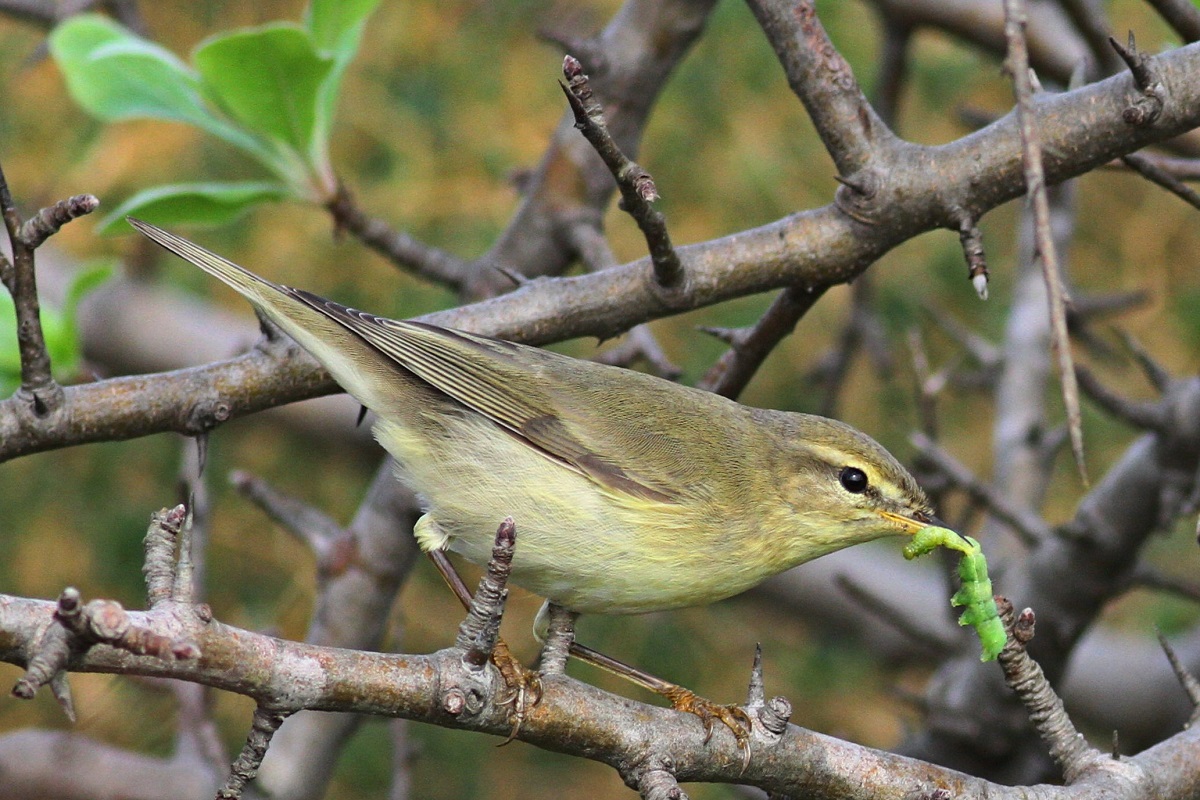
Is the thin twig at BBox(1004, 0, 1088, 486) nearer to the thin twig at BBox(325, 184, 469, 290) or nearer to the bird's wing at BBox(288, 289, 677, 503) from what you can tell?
the bird's wing at BBox(288, 289, 677, 503)

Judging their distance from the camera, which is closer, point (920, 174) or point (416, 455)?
point (920, 174)

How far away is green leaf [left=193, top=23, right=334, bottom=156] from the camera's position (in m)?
3.12

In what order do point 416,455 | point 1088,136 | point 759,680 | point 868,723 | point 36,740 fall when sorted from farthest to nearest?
point 868,723, point 36,740, point 416,455, point 1088,136, point 759,680

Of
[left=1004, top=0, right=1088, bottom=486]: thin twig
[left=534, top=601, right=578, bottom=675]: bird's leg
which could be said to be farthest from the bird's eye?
[left=1004, top=0, right=1088, bottom=486]: thin twig

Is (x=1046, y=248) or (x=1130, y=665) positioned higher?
(x=1130, y=665)

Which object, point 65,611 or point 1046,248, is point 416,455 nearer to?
point 65,611

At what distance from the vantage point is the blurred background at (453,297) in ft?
17.0

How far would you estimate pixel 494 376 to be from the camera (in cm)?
306

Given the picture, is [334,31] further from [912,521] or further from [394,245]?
[912,521]

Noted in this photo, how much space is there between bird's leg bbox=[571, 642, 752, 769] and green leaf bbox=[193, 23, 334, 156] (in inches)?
63.3

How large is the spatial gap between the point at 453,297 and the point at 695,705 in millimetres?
2624

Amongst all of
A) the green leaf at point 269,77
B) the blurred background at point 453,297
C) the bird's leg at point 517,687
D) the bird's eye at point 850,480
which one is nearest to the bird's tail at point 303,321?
the green leaf at point 269,77

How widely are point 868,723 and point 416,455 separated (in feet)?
10.1

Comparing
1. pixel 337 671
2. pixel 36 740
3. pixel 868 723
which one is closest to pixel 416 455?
pixel 337 671
